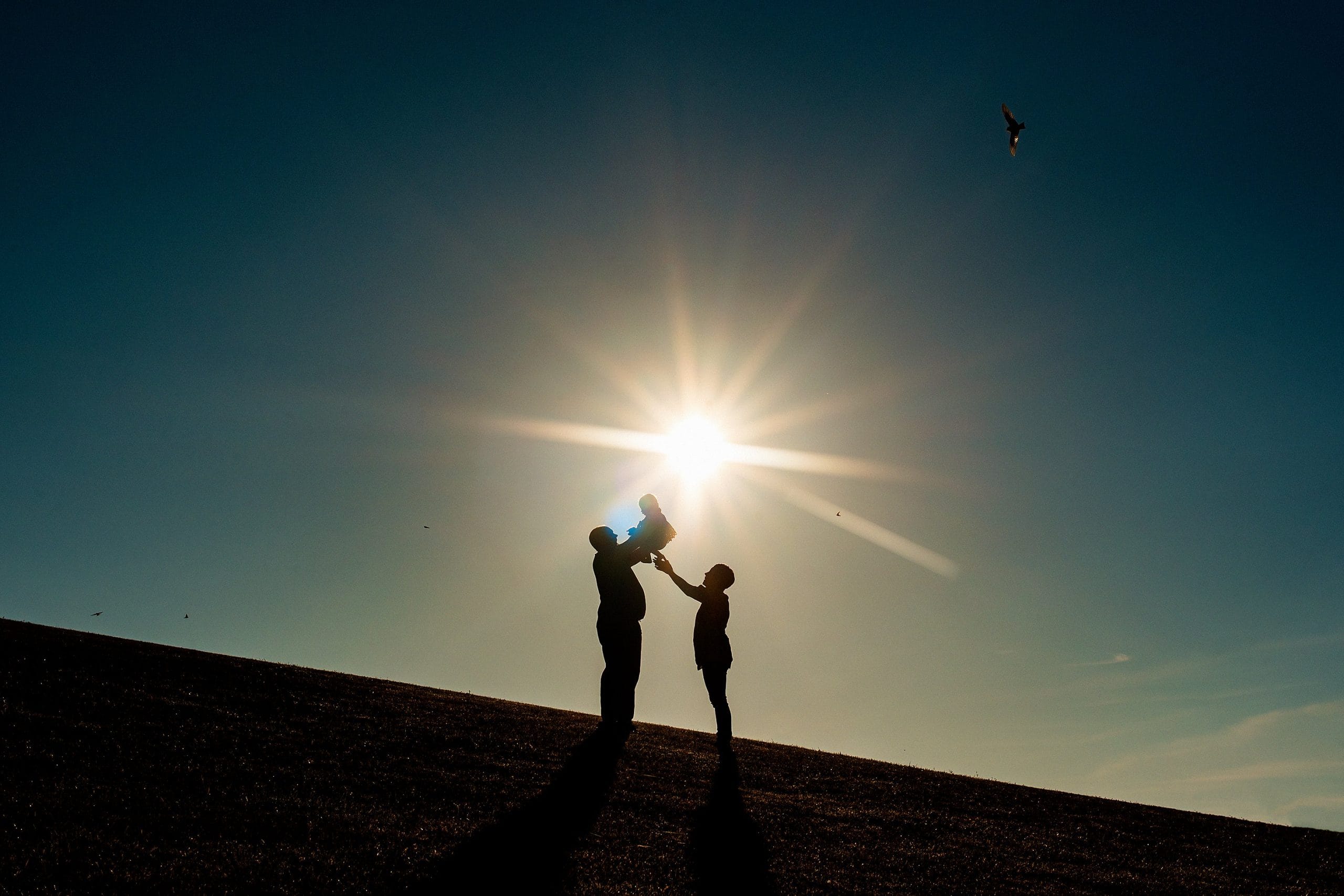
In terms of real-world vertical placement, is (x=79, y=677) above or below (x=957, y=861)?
above

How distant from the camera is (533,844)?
12023 mm

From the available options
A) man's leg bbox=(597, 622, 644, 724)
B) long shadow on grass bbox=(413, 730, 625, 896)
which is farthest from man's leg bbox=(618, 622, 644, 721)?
long shadow on grass bbox=(413, 730, 625, 896)

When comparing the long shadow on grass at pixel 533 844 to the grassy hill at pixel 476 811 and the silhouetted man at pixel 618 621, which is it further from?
the silhouetted man at pixel 618 621

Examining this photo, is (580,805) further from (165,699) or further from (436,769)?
(165,699)

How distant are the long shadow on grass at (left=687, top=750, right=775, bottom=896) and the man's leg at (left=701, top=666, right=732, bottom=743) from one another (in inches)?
94.4

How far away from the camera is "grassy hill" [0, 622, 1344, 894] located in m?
10.8

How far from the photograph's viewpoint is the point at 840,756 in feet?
72.8

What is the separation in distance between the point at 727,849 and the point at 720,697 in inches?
226

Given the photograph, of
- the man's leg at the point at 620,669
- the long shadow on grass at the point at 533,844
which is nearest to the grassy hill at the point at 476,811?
the long shadow on grass at the point at 533,844

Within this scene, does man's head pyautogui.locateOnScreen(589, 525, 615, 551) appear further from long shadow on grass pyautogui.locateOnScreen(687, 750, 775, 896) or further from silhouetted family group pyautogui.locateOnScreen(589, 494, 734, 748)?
long shadow on grass pyautogui.locateOnScreen(687, 750, 775, 896)

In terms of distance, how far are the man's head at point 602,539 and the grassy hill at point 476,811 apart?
4027mm

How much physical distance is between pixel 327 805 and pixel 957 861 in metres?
9.54

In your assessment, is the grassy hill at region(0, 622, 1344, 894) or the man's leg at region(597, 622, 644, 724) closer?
the grassy hill at region(0, 622, 1344, 894)

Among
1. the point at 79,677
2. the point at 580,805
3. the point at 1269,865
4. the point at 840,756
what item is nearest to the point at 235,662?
the point at 79,677
